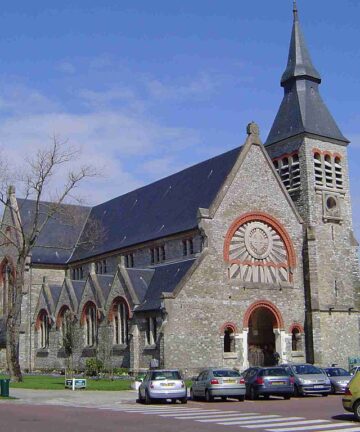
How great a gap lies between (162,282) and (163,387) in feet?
57.3

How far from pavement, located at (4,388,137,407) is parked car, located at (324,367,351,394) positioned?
935 centimetres

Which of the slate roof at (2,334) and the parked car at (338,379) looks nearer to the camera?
the parked car at (338,379)

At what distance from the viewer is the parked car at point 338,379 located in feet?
102

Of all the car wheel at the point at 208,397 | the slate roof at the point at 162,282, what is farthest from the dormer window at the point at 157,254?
the car wheel at the point at 208,397

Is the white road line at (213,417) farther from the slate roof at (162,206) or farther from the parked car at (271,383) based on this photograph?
the slate roof at (162,206)

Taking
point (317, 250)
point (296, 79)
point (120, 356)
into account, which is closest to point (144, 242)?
point (120, 356)

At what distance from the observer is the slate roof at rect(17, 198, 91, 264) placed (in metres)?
59.8

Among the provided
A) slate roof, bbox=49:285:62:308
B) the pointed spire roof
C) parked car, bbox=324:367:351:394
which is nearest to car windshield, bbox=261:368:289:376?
parked car, bbox=324:367:351:394

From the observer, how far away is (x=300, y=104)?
51625 mm

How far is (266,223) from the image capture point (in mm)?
45688

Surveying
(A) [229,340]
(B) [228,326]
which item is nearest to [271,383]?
(B) [228,326]

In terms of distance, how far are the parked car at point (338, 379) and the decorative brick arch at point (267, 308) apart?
10570 mm

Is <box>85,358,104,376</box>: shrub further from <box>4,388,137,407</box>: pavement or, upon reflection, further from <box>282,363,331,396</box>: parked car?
<box>282,363,331,396</box>: parked car

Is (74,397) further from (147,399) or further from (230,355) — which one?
(230,355)
